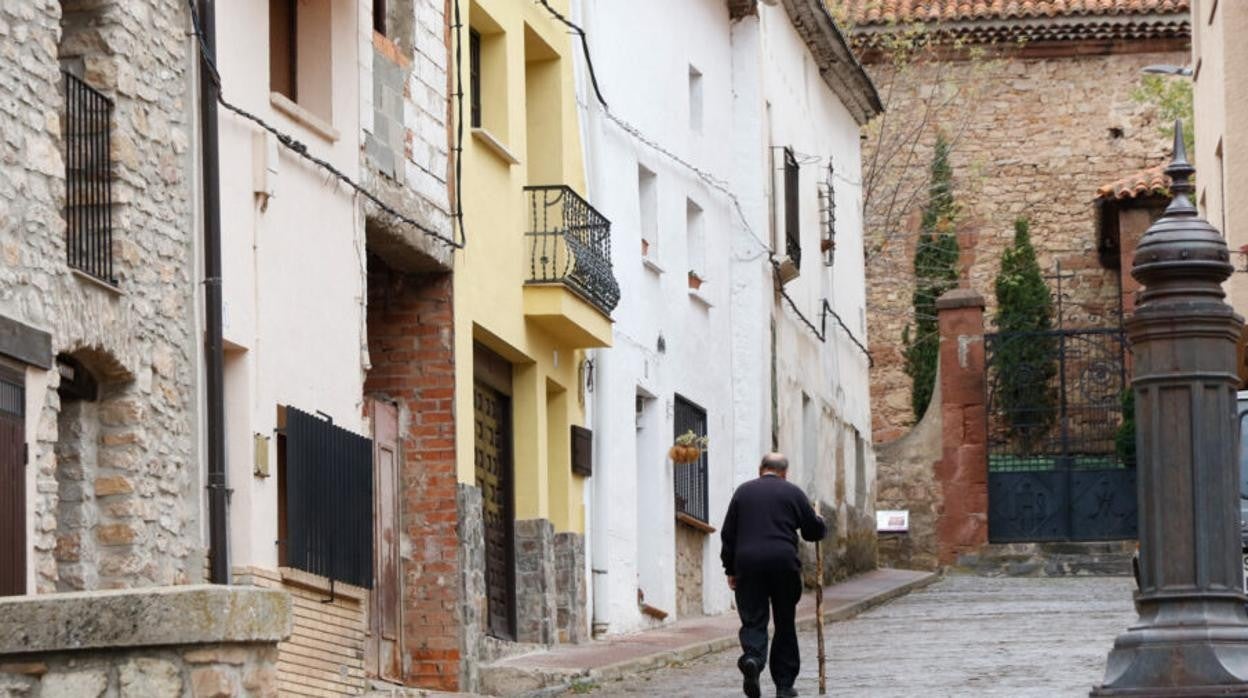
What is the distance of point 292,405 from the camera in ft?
57.0

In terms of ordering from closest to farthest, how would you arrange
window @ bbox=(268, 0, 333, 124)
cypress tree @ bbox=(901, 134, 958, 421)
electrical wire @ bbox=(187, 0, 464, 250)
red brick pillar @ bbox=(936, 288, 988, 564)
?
electrical wire @ bbox=(187, 0, 464, 250) < window @ bbox=(268, 0, 333, 124) < red brick pillar @ bbox=(936, 288, 988, 564) < cypress tree @ bbox=(901, 134, 958, 421)

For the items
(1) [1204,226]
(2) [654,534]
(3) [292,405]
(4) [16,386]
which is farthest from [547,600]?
(1) [1204,226]

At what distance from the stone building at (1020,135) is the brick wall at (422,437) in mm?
26628

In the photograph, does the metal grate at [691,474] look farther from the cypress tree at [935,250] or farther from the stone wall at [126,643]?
the stone wall at [126,643]

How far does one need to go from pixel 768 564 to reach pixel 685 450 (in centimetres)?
1004

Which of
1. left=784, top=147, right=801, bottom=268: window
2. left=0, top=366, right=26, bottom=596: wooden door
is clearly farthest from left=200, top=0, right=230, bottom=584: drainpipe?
left=784, top=147, right=801, bottom=268: window

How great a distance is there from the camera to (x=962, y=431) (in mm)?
39844

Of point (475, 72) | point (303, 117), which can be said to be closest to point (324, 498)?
point (303, 117)

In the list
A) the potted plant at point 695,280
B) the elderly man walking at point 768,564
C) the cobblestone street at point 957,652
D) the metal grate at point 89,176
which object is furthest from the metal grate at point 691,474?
the metal grate at point 89,176

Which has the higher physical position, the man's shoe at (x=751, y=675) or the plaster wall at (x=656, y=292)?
the plaster wall at (x=656, y=292)

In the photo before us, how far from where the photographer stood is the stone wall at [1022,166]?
47344 millimetres

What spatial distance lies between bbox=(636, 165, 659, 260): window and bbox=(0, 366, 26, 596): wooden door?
14.7m

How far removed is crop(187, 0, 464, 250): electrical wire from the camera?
1614 centimetres

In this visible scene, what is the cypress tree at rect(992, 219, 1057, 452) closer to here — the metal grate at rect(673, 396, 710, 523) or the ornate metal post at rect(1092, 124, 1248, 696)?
the metal grate at rect(673, 396, 710, 523)
